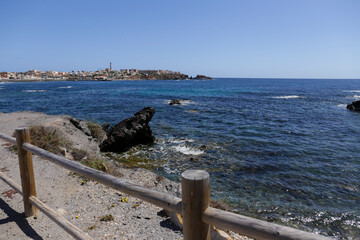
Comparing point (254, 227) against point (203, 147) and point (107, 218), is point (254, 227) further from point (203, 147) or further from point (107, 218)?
point (203, 147)

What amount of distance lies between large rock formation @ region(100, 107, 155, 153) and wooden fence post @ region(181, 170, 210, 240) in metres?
11.8

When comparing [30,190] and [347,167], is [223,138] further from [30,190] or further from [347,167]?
[30,190]

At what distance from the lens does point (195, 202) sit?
200cm

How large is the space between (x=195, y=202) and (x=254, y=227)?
479mm

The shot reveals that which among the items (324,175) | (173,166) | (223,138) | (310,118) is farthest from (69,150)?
Answer: (310,118)

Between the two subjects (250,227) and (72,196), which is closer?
(250,227)

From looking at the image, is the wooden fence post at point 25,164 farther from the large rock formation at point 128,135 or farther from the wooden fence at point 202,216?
the large rock formation at point 128,135

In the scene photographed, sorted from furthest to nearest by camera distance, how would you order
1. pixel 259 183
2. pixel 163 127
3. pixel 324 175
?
pixel 163 127 → pixel 324 175 → pixel 259 183

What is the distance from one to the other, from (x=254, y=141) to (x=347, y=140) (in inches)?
255

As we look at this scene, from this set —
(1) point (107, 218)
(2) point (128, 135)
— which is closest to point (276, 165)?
(2) point (128, 135)

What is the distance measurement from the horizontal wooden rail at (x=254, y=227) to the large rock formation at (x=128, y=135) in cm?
1194

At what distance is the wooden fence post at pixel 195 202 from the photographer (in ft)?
6.45

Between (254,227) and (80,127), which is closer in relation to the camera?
(254,227)

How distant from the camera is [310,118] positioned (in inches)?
998
